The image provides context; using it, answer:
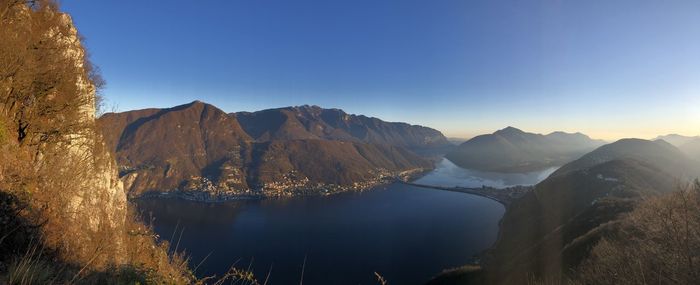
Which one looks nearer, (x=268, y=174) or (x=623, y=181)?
(x=623, y=181)

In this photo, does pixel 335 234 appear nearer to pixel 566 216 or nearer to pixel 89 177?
pixel 566 216

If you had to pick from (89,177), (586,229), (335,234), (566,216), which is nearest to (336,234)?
(335,234)

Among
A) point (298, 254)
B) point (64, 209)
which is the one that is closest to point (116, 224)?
point (64, 209)

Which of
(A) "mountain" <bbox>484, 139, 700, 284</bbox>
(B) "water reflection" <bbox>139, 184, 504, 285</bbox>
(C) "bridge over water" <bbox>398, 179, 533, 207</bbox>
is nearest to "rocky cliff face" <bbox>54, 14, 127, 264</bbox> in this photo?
(B) "water reflection" <bbox>139, 184, 504, 285</bbox>

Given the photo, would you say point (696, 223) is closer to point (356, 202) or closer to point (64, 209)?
point (64, 209)

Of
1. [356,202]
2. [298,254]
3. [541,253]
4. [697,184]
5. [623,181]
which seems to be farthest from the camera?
[356,202]

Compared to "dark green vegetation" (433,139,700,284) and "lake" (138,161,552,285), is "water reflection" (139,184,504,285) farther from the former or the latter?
"dark green vegetation" (433,139,700,284)

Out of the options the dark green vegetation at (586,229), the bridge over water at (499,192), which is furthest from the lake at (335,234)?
the dark green vegetation at (586,229)
